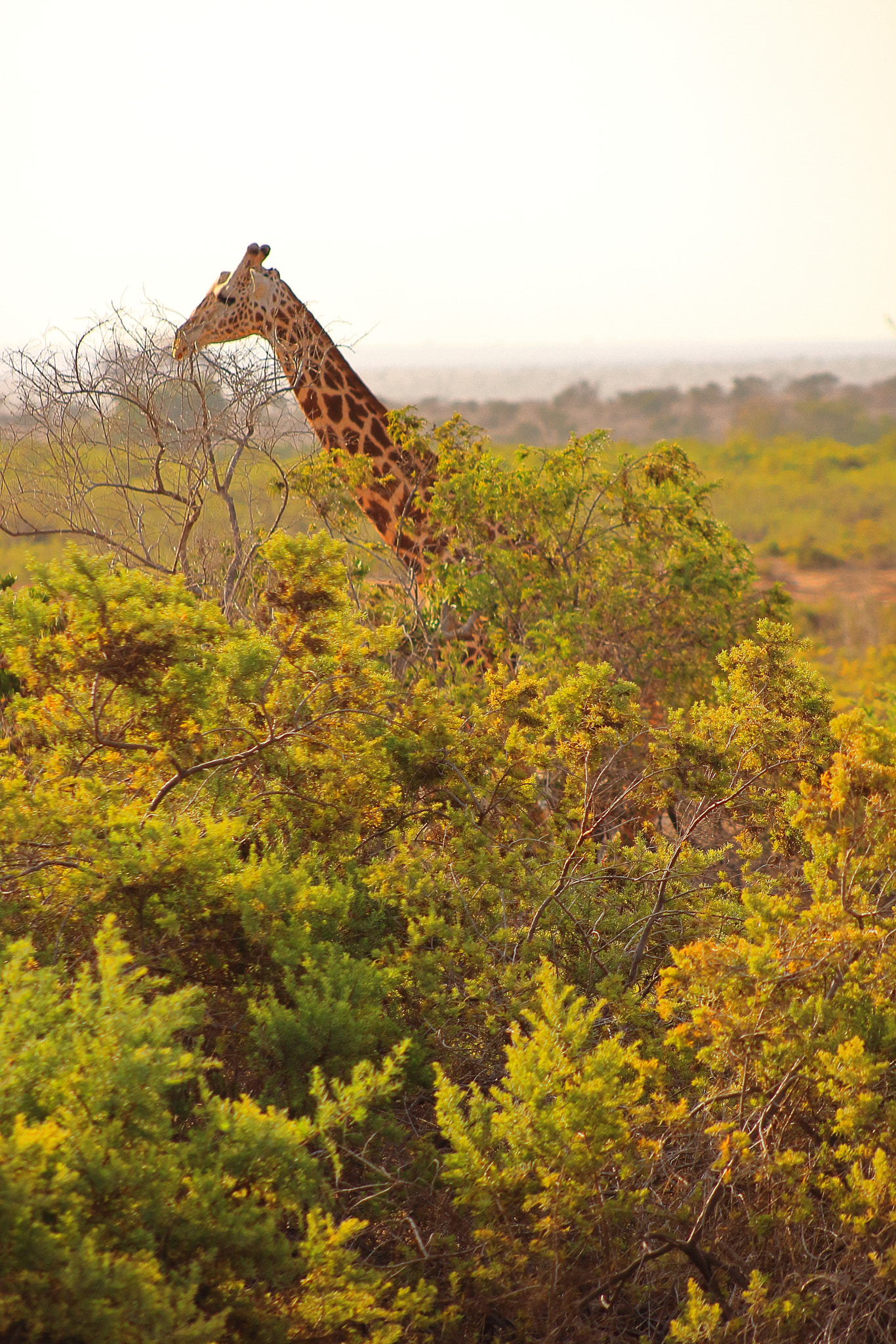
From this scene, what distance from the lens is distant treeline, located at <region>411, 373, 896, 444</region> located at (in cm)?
3806

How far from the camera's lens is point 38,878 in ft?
10.3

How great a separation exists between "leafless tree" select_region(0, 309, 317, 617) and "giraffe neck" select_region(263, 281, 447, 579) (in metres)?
0.37

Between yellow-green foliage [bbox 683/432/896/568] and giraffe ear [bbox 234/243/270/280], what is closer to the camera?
giraffe ear [bbox 234/243/270/280]

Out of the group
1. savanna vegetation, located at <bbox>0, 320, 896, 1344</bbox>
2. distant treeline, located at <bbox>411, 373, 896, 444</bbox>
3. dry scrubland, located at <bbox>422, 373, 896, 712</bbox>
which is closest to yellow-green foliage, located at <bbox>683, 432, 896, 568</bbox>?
dry scrubland, located at <bbox>422, 373, 896, 712</bbox>

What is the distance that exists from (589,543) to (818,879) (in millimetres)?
3757

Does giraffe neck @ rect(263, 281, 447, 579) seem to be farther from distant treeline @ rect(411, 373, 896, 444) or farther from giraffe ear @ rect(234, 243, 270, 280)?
distant treeline @ rect(411, 373, 896, 444)

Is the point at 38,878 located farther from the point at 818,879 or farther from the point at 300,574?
the point at 818,879

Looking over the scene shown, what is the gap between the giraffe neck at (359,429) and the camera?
7.05m

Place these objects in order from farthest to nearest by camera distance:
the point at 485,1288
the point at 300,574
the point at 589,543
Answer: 1. the point at 589,543
2. the point at 300,574
3. the point at 485,1288

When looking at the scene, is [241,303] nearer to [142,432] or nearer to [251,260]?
[251,260]

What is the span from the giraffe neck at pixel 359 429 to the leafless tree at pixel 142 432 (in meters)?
0.37

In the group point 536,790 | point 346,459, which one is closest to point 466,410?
point 346,459

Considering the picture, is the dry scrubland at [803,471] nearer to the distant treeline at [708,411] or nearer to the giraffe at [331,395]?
the distant treeline at [708,411]

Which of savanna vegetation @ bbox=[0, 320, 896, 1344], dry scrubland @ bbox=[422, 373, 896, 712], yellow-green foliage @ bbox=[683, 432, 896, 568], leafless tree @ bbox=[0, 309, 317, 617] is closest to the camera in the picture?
savanna vegetation @ bbox=[0, 320, 896, 1344]
